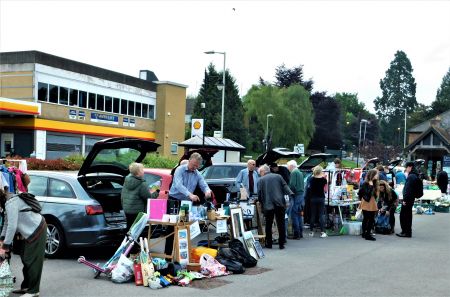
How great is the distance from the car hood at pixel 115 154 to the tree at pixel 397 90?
110458 millimetres

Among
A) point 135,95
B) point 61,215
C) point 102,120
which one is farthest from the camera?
point 135,95

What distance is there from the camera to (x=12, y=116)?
40.6 m

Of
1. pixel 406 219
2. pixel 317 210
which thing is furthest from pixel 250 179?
pixel 406 219

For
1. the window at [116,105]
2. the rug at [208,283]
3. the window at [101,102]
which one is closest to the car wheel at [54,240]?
the rug at [208,283]

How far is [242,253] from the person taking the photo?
972 centimetres

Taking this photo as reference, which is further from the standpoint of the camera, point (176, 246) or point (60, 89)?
point (60, 89)

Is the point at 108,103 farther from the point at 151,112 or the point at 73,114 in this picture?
the point at 151,112

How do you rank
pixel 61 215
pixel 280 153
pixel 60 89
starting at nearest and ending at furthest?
pixel 61 215 < pixel 280 153 < pixel 60 89

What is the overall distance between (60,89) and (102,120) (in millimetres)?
6174

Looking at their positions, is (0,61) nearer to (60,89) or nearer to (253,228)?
(60,89)

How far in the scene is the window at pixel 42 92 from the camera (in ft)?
138

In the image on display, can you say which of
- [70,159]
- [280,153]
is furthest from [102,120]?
[280,153]

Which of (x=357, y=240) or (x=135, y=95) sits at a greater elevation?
(x=135, y=95)

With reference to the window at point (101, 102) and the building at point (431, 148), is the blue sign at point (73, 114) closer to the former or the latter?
the window at point (101, 102)
